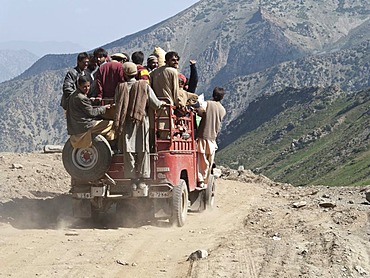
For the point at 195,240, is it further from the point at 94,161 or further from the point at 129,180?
the point at 94,161

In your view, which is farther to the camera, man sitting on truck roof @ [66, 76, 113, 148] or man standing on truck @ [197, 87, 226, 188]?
man standing on truck @ [197, 87, 226, 188]

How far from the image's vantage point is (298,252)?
917 cm

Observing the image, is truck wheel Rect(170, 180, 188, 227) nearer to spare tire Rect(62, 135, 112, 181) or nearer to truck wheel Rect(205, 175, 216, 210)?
spare tire Rect(62, 135, 112, 181)

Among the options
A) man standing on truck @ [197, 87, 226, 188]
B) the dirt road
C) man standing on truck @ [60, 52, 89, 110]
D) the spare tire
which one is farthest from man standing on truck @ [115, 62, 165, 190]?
man standing on truck @ [197, 87, 226, 188]

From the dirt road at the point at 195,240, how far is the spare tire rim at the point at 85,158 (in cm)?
116

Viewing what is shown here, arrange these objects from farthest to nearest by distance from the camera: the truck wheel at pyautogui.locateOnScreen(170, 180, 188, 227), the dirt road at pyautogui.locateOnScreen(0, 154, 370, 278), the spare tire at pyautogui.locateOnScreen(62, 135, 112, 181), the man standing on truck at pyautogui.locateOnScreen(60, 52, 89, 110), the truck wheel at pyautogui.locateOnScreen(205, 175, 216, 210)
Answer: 1. the truck wheel at pyautogui.locateOnScreen(205, 175, 216, 210)
2. the man standing on truck at pyautogui.locateOnScreen(60, 52, 89, 110)
3. the truck wheel at pyautogui.locateOnScreen(170, 180, 188, 227)
4. the spare tire at pyautogui.locateOnScreen(62, 135, 112, 181)
5. the dirt road at pyautogui.locateOnScreen(0, 154, 370, 278)

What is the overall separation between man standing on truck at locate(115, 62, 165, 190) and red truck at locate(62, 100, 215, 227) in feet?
0.73

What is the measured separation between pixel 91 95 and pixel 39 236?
123 inches

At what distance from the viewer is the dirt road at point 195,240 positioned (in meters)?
8.39

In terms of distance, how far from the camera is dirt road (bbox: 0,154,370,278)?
8.39 m

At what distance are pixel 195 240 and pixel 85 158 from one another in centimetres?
261

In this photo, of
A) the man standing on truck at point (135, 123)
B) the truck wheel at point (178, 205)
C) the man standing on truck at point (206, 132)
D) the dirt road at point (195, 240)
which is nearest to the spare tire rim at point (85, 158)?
Answer: the man standing on truck at point (135, 123)

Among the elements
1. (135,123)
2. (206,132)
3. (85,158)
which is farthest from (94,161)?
(206,132)

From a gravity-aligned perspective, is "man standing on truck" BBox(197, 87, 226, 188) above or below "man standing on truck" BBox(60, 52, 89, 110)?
below
